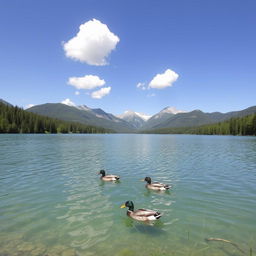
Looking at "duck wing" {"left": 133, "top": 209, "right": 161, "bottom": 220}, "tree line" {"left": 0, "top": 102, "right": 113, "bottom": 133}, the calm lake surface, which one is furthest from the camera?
"tree line" {"left": 0, "top": 102, "right": 113, "bottom": 133}

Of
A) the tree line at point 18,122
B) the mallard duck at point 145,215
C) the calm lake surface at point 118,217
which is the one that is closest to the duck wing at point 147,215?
the mallard duck at point 145,215

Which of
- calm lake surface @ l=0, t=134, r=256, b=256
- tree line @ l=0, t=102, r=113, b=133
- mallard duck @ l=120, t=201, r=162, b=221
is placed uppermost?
tree line @ l=0, t=102, r=113, b=133

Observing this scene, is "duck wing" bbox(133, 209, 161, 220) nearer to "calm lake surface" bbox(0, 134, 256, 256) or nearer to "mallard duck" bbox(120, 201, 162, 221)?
"mallard duck" bbox(120, 201, 162, 221)

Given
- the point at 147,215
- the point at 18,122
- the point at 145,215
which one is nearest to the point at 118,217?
the point at 145,215

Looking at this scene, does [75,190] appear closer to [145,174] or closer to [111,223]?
[111,223]

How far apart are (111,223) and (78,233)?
218 centimetres

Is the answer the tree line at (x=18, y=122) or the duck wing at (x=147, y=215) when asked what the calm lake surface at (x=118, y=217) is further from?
the tree line at (x=18, y=122)

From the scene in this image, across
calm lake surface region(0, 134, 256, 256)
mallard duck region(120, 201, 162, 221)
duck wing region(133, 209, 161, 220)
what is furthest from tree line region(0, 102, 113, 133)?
duck wing region(133, 209, 161, 220)

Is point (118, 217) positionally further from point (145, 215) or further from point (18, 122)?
point (18, 122)

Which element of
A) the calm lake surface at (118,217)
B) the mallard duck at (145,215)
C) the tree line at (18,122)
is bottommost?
the calm lake surface at (118,217)

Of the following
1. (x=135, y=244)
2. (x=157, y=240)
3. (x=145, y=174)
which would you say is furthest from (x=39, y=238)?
(x=145, y=174)

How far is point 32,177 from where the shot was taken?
23.4 m

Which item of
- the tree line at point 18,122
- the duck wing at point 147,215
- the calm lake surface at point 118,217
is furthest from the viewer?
the tree line at point 18,122

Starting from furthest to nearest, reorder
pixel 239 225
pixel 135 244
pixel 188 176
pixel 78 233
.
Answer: pixel 188 176 < pixel 239 225 < pixel 78 233 < pixel 135 244
